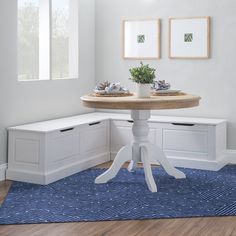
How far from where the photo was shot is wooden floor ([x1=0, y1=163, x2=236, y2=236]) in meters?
3.31

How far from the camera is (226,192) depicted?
4.30 metres

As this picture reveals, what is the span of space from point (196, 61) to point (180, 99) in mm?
1491

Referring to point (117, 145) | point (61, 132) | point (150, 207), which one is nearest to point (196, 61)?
point (117, 145)

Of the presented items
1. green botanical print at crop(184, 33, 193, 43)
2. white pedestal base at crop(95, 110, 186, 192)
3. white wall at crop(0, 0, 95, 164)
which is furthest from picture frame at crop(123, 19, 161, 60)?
white pedestal base at crop(95, 110, 186, 192)

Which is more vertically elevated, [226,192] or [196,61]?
[196,61]

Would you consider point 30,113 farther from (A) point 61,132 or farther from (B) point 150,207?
(B) point 150,207

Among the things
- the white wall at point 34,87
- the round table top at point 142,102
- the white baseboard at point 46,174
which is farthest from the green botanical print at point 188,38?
the white baseboard at point 46,174

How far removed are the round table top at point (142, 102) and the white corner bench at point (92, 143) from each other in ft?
2.01

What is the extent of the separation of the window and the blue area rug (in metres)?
1.31

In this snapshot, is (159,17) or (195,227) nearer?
(195,227)

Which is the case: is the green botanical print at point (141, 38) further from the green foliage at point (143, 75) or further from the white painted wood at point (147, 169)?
the white painted wood at point (147, 169)

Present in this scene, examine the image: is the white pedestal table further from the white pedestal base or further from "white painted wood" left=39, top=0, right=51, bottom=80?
"white painted wood" left=39, top=0, right=51, bottom=80

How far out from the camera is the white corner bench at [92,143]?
15.2 ft

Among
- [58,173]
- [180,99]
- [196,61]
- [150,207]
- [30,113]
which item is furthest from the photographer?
[196,61]
